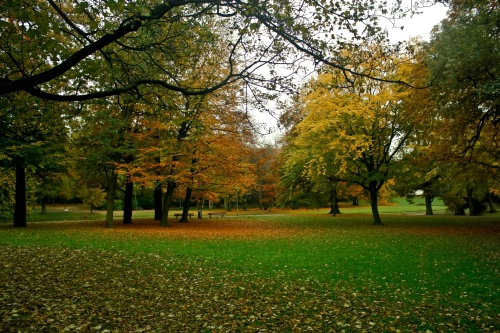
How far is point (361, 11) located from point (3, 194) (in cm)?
3124

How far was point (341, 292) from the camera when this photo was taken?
24.4ft

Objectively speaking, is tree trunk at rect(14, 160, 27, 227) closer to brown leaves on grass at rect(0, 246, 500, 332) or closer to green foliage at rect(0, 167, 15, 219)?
green foliage at rect(0, 167, 15, 219)

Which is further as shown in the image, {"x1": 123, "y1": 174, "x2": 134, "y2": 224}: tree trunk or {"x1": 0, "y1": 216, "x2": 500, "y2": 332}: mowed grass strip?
{"x1": 123, "y1": 174, "x2": 134, "y2": 224}: tree trunk

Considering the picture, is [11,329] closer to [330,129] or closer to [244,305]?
[244,305]

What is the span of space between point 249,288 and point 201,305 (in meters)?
1.60

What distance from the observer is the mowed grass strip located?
5578 millimetres

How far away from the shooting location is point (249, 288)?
7754mm

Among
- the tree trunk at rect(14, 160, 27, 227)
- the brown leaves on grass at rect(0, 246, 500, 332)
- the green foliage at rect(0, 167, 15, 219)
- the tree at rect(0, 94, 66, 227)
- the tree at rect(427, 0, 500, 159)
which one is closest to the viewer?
the brown leaves on grass at rect(0, 246, 500, 332)

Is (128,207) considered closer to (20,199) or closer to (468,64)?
(20,199)

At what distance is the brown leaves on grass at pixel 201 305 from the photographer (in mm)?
5402

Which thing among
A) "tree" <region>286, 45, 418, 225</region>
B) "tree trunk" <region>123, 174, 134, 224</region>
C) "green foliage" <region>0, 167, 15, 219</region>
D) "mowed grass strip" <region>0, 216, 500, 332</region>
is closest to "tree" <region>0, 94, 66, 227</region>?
"green foliage" <region>0, 167, 15, 219</region>

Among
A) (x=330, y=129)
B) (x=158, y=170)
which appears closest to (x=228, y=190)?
(x=158, y=170)

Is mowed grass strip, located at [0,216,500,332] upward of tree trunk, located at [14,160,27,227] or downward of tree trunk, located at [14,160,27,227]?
downward

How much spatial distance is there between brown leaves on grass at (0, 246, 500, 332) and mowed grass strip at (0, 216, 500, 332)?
2 cm
